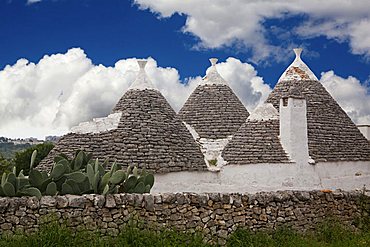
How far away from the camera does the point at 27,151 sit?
31828mm

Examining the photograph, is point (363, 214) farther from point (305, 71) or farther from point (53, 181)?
point (305, 71)

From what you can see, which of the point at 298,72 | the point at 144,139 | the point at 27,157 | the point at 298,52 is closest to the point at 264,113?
the point at 298,72

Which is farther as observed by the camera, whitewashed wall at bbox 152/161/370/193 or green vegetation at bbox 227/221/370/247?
whitewashed wall at bbox 152/161/370/193

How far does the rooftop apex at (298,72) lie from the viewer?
54.3 ft

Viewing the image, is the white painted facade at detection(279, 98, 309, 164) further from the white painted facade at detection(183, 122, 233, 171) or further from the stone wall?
the stone wall

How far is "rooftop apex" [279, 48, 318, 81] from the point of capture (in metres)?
16.5

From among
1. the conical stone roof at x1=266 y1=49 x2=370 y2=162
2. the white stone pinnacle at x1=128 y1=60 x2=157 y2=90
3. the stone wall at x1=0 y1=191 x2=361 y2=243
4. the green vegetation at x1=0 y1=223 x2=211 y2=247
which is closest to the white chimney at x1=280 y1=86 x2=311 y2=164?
the conical stone roof at x1=266 y1=49 x2=370 y2=162

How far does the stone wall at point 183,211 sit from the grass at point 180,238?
15 cm

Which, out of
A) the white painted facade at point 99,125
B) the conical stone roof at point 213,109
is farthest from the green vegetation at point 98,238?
the conical stone roof at point 213,109

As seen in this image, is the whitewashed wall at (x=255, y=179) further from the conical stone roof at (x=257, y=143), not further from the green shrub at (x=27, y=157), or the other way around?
the green shrub at (x=27, y=157)

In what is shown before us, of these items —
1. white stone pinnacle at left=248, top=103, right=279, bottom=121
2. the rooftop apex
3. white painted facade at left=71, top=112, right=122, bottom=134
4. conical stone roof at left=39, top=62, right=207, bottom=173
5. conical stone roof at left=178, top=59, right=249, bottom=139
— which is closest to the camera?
conical stone roof at left=39, top=62, right=207, bottom=173

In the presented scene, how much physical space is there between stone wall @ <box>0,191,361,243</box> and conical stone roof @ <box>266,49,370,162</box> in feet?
16.0

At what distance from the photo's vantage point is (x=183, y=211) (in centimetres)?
837

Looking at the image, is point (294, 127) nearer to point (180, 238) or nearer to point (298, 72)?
point (298, 72)
